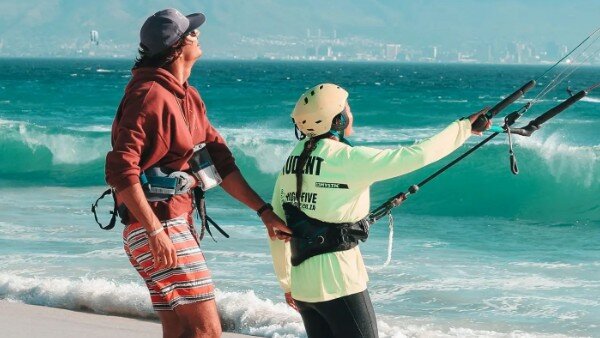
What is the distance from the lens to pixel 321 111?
3.61 metres

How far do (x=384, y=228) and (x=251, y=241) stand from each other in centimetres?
199

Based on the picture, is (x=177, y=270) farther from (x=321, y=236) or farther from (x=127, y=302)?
(x=127, y=302)

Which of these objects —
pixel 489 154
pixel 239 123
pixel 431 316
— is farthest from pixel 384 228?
pixel 239 123

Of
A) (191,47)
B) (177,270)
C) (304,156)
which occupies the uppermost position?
(191,47)

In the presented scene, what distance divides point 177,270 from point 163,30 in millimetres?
809

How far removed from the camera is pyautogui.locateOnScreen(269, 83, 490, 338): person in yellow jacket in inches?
140

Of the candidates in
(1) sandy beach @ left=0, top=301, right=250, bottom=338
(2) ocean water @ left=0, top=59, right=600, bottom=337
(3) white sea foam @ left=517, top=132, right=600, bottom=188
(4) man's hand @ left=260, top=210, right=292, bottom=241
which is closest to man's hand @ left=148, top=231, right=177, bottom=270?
(4) man's hand @ left=260, top=210, right=292, bottom=241

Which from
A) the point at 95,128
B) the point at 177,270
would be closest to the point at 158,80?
the point at 177,270

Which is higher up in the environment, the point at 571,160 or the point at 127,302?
the point at 571,160

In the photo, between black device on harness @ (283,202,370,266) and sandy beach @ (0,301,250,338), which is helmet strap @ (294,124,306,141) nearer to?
black device on harness @ (283,202,370,266)

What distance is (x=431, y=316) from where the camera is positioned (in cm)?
745

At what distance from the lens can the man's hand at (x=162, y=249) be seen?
3545mm

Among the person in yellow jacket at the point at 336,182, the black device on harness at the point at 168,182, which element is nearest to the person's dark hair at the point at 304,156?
the person in yellow jacket at the point at 336,182

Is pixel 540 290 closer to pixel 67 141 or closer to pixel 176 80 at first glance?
pixel 176 80
